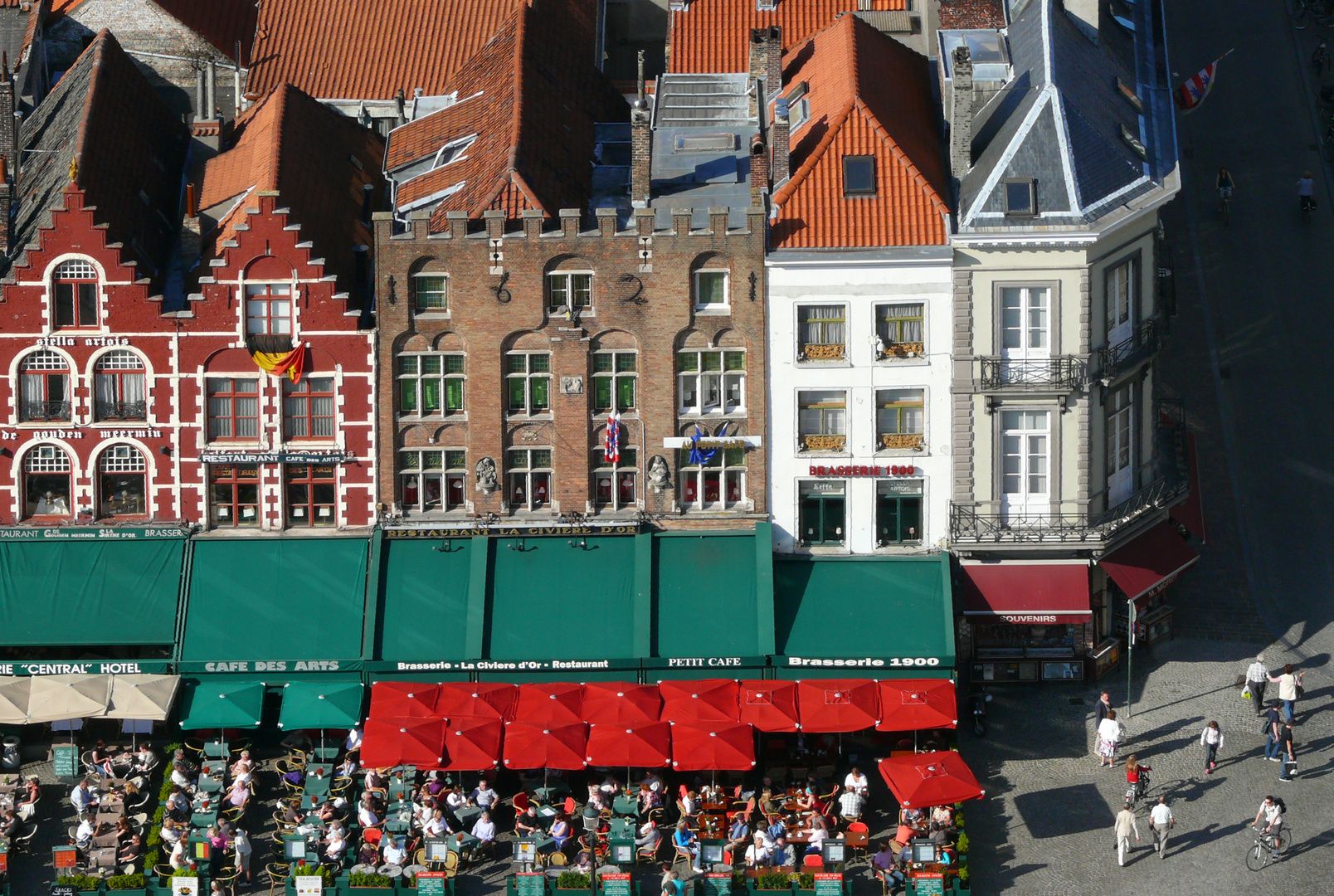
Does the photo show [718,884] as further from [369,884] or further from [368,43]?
[368,43]

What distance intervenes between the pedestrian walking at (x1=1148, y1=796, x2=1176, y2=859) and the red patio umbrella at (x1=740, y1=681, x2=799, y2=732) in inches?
399

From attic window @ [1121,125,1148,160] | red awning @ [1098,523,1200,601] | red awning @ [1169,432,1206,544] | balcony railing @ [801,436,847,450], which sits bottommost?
red awning @ [1098,523,1200,601]

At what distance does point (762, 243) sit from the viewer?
245 feet

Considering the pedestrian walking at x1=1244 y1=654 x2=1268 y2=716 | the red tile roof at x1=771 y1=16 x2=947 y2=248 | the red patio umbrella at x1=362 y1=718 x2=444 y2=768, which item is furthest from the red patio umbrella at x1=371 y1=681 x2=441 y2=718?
the pedestrian walking at x1=1244 y1=654 x2=1268 y2=716

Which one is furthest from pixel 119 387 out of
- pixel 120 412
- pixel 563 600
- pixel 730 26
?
pixel 730 26

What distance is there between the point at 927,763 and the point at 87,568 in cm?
2544

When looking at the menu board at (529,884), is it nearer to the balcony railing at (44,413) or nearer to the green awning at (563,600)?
the green awning at (563,600)

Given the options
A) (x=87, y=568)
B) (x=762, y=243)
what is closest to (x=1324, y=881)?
(x=762, y=243)

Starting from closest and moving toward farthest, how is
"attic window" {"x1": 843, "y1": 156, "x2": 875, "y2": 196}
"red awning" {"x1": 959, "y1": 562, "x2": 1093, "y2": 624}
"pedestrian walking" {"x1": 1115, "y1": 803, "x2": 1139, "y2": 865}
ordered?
1. "pedestrian walking" {"x1": 1115, "y1": 803, "x2": 1139, "y2": 865}
2. "red awning" {"x1": 959, "y1": 562, "x2": 1093, "y2": 624}
3. "attic window" {"x1": 843, "y1": 156, "x2": 875, "y2": 196}

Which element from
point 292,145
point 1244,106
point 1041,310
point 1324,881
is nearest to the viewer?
point 1324,881

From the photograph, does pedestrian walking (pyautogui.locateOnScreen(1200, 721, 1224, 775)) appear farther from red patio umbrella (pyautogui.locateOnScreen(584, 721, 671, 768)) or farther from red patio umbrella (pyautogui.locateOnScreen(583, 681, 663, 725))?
red patio umbrella (pyautogui.locateOnScreen(583, 681, 663, 725))

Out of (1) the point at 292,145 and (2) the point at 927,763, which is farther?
(1) the point at 292,145

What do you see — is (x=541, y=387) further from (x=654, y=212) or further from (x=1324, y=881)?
(x=1324, y=881)

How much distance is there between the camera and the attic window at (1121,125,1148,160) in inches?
3068
